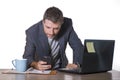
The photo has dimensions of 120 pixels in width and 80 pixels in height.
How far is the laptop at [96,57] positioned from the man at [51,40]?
0.17m

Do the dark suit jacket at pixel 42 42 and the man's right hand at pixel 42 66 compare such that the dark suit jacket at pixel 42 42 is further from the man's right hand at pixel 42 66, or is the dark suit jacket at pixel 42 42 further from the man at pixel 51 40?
the man's right hand at pixel 42 66

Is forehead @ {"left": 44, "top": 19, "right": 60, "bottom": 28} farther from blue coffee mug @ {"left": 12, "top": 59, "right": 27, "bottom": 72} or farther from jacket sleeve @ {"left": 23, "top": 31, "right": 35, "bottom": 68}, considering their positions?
blue coffee mug @ {"left": 12, "top": 59, "right": 27, "bottom": 72}

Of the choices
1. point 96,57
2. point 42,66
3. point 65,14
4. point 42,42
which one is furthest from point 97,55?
point 65,14

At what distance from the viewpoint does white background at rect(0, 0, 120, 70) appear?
134 inches

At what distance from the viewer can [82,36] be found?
3570mm

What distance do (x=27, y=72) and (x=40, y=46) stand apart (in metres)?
0.44

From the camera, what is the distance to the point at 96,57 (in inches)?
71.6

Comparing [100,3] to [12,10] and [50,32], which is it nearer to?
[12,10]

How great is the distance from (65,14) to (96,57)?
5.76ft

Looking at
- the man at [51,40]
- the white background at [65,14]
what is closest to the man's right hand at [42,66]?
the man at [51,40]

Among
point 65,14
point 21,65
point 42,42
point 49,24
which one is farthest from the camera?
point 65,14

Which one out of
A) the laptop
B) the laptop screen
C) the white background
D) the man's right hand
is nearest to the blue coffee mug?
the man's right hand

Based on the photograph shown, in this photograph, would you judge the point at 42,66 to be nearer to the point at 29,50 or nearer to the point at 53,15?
the point at 29,50

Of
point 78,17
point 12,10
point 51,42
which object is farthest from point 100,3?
point 51,42
